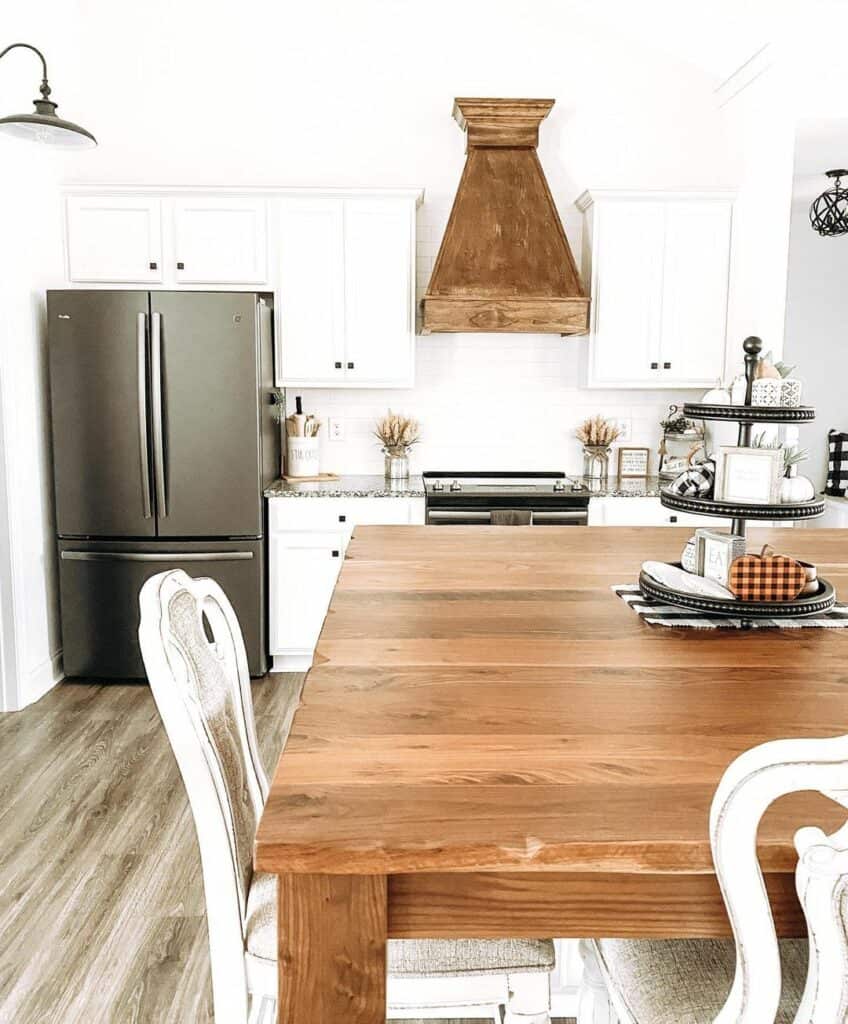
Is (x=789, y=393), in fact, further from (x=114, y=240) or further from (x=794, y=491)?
(x=114, y=240)

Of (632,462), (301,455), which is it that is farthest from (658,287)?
(301,455)

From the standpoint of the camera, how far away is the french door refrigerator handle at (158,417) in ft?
13.1

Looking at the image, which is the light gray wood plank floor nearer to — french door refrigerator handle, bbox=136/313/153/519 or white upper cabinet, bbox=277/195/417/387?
french door refrigerator handle, bbox=136/313/153/519

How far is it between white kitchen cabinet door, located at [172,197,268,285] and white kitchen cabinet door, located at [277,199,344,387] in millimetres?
120

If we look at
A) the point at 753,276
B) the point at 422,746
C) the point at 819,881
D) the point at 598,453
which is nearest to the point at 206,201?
the point at 598,453

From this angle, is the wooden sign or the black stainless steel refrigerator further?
the wooden sign

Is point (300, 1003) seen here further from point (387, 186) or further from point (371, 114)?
point (371, 114)

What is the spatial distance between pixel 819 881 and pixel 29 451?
152 inches

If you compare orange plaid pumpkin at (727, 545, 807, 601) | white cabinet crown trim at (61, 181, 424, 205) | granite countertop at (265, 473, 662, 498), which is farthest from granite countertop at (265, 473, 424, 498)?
orange plaid pumpkin at (727, 545, 807, 601)

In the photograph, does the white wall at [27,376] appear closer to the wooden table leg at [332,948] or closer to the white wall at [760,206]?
the wooden table leg at [332,948]

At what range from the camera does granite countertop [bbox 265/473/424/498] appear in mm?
4266

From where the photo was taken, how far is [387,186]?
4.53m

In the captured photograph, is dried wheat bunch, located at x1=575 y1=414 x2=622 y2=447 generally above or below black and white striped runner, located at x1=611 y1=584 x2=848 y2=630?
above

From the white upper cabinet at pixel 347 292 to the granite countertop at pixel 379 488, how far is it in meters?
0.50
